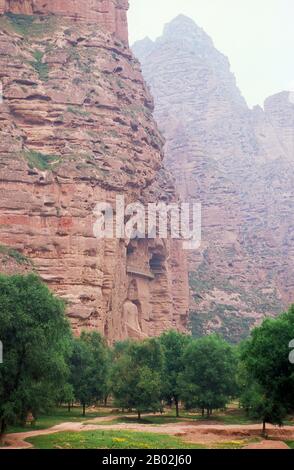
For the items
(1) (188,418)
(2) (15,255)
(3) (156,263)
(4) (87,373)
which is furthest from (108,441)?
(3) (156,263)

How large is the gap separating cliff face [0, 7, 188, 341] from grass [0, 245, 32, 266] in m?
0.45

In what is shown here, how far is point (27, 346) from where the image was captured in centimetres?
4162

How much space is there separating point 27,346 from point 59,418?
82.4ft

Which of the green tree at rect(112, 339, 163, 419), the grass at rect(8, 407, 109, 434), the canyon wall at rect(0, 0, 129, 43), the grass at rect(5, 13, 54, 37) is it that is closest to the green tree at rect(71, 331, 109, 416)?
the grass at rect(8, 407, 109, 434)

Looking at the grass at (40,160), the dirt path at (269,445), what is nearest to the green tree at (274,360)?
the dirt path at (269,445)

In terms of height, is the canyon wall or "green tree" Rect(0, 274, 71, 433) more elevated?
the canyon wall

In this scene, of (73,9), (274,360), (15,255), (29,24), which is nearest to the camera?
(274,360)

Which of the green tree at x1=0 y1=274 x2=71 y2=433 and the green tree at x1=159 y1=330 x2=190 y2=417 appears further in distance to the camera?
the green tree at x1=159 y1=330 x2=190 y2=417

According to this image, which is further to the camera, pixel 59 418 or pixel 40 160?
pixel 40 160

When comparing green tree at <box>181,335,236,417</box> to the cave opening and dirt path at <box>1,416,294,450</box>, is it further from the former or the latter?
the cave opening

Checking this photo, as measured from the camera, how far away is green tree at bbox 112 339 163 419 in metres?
66.9

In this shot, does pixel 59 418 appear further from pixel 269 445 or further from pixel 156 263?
pixel 156 263

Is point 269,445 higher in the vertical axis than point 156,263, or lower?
lower

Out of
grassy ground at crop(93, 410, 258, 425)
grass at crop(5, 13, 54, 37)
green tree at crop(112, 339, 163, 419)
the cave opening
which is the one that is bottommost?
grassy ground at crop(93, 410, 258, 425)
